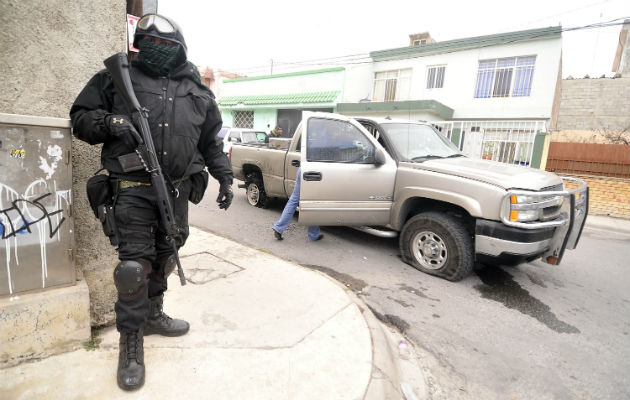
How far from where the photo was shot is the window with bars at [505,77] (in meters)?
15.1

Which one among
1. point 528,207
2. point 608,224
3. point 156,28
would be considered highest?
point 156,28

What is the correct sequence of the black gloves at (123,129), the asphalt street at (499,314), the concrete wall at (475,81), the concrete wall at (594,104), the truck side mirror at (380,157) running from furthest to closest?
the concrete wall at (594,104)
the concrete wall at (475,81)
the truck side mirror at (380,157)
the asphalt street at (499,314)
the black gloves at (123,129)

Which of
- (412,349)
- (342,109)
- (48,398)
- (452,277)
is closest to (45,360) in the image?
(48,398)

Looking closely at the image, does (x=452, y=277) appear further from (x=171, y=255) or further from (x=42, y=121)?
(x=42, y=121)

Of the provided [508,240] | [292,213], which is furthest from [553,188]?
[292,213]

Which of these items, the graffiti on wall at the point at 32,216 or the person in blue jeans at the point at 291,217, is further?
the person in blue jeans at the point at 291,217

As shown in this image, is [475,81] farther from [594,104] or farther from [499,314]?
[499,314]

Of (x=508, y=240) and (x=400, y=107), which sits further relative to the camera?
(x=400, y=107)

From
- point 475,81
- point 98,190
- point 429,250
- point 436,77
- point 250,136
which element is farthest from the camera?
point 436,77

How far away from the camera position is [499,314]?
328 cm

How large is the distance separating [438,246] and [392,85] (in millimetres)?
16425

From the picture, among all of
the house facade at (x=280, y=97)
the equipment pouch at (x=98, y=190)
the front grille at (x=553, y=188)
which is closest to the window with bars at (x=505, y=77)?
the house facade at (x=280, y=97)

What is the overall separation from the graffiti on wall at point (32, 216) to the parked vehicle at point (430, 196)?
2741 mm

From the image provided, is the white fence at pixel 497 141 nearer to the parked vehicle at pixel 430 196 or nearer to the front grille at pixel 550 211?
the parked vehicle at pixel 430 196
